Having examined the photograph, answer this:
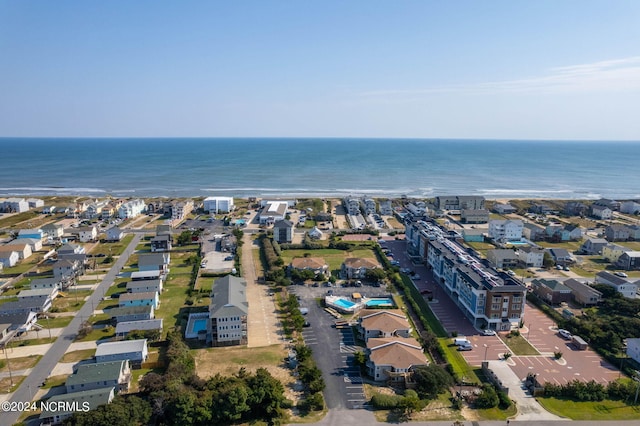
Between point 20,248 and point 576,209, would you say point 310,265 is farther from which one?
point 576,209

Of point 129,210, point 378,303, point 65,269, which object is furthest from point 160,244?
point 378,303

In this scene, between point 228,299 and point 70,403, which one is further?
point 228,299

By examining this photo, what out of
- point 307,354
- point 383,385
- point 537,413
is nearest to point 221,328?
point 307,354

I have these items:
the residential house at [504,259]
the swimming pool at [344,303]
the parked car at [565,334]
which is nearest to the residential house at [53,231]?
the swimming pool at [344,303]

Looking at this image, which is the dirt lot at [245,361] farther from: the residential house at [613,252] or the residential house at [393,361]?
the residential house at [613,252]

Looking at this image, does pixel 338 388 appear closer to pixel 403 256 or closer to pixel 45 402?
pixel 45 402
